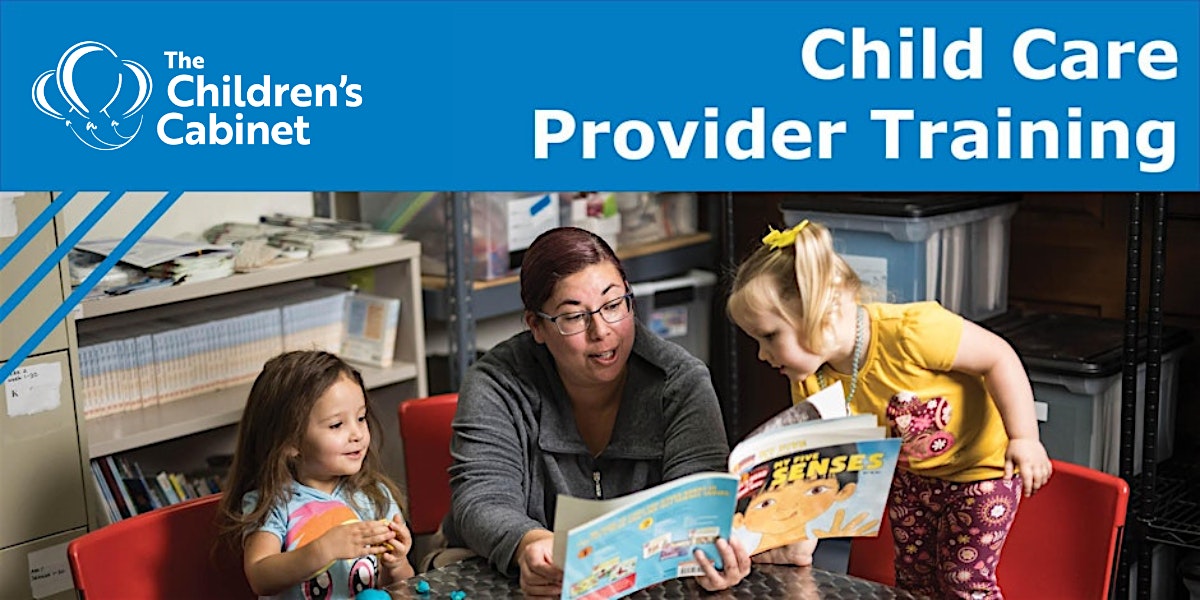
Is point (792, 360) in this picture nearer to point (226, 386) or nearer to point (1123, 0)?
point (1123, 0)

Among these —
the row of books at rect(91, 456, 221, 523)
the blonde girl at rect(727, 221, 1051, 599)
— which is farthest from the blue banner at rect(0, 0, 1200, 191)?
the row of books at rect(91, 456, 221, 523)

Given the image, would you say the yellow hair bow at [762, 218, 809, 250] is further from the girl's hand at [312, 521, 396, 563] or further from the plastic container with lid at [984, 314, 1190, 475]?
the plastic container with lid at [984, 314, 1190, 475]

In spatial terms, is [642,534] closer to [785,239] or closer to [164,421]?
[785,239]

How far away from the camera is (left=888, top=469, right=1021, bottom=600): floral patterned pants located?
1.83 metres

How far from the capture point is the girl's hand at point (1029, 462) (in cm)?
171

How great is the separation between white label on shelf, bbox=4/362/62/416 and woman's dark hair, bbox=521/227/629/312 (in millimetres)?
821

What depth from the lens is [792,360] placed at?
1.67 meters

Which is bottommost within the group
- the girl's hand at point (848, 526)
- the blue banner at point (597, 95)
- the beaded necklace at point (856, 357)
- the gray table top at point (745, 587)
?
the gray table top at point (745, 587)

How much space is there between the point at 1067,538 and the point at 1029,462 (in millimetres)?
192

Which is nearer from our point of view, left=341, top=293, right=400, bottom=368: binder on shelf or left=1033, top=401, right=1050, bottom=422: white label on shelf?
left=1033, top=401, right=1050, bottom=422: white label on shelf

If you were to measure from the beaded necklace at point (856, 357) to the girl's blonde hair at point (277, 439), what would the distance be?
A: 2.12ft

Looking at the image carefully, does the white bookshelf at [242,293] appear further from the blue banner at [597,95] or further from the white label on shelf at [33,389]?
the blue banner at [597,95]

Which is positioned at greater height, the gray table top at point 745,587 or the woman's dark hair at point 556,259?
the woman's dark hair at point 556,259

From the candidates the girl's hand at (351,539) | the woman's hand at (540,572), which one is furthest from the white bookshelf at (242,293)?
the woman's hand at (540,572)
